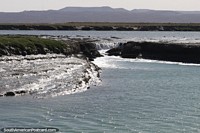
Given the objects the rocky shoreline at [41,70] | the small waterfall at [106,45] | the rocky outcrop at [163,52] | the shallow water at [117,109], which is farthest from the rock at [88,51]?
the shallow water at [117,109]

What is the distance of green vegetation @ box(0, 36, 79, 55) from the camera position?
69.4m

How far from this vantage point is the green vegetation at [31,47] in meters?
69.4

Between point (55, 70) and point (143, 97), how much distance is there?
1647 centimetres

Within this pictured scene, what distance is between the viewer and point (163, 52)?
84562 mm

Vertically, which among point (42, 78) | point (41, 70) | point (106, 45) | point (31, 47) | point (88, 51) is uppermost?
point (31, 47)

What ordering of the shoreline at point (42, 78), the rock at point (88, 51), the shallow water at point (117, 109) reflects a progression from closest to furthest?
the shallow water at point (117, 109)
the shoreline at point (42, 78)
the rock at point (88, 51)

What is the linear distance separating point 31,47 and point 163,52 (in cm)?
2341

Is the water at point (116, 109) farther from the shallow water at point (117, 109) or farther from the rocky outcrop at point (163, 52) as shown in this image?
the rocky outcrop at point (163, 52)

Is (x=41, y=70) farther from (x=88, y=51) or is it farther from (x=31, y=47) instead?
(x=88, y=51)

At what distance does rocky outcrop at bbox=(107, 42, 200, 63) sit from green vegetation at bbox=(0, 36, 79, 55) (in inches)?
427

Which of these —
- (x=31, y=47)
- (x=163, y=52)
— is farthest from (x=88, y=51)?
(x=31, y=47)

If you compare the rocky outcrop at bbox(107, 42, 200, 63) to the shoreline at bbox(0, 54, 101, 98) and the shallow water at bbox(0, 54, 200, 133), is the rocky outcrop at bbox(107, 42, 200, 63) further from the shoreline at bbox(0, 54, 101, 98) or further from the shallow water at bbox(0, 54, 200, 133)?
the shallow water at bbox(0, 54, 200, 133)

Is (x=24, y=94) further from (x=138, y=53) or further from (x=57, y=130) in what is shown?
(x=138, y=53)

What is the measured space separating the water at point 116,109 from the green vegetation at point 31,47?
24574 millimetres
